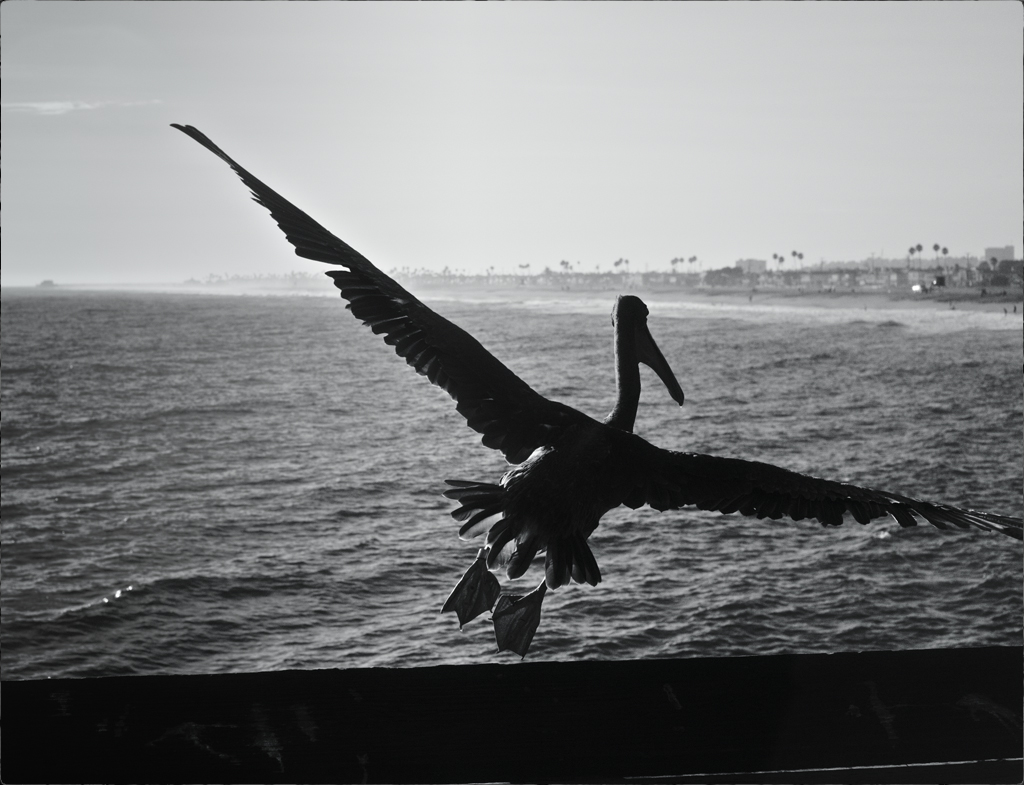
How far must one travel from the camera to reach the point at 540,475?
364cm

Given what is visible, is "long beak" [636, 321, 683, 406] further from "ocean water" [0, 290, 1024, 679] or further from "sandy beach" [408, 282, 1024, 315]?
"sandy beach" [408, 282, 1024, 315]

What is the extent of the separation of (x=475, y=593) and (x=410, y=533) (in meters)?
25.1

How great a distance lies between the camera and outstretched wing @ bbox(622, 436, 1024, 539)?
3.65 m

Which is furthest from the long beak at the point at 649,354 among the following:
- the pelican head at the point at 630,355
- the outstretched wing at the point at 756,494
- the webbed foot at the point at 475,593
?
the webbed foot at the point at 475,593

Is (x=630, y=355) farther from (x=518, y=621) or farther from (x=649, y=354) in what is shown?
(x=518, y=621)

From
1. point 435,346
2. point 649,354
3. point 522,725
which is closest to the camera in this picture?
point 522,725

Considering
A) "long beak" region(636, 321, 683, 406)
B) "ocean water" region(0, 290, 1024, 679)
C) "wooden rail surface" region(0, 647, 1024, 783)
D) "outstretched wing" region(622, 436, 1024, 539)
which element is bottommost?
"ocean water" region(0, 290, 1024, 679)

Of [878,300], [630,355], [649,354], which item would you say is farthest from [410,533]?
[878,300]

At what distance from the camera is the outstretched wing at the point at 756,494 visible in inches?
144

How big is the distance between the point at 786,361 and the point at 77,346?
246 feet

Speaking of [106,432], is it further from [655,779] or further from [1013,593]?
[655,779]

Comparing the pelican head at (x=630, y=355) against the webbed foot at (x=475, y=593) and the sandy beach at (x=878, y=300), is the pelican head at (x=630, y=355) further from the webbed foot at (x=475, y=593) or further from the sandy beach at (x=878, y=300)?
the sandy beach at (x=878, y=300)

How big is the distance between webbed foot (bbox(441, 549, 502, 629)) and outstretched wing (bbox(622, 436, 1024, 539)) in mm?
625

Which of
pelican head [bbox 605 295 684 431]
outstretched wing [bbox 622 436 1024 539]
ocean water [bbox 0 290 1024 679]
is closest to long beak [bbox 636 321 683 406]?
pelican head [bbox 605 295 684 431]
